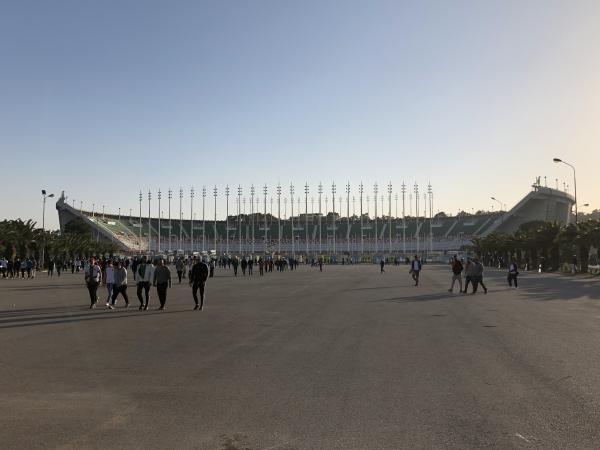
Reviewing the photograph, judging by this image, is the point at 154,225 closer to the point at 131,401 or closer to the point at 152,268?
the point at 152,268

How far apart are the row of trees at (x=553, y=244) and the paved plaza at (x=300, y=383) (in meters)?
36.4

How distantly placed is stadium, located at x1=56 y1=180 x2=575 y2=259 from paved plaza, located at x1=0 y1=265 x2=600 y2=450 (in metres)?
120

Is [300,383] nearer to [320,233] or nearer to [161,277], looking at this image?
[161,277]

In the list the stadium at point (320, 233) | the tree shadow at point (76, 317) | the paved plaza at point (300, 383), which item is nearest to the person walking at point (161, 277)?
the tree shadow at point (76, 317)

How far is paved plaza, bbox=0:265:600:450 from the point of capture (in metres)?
5.60

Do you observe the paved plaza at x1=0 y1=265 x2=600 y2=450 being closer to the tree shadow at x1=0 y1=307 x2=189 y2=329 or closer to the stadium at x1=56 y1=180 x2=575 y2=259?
the tree shadow at x1=0 y1=307 x2=189 y2=329

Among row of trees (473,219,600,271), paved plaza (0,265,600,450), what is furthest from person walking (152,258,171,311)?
row of trees (473,219,600,271)

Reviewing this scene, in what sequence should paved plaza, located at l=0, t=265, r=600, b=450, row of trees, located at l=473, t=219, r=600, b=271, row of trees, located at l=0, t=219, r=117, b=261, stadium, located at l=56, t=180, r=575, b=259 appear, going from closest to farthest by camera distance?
1. paved plaza, located at l=0, t=265, r=600, b=450
2. row of trees, located at l=473, t=219, r=600, b=271
3. row of trees, located at l=0, t=219, r=117, b=261
4. stadium, located at l=56, t=180, r=575, b=259

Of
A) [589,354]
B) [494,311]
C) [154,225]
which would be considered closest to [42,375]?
[589,354]

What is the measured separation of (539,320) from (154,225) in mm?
159601

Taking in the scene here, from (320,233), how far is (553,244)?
306 feet

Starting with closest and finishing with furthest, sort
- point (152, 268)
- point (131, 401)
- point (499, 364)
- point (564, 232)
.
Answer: point (131, 401)
point (499, 364)
point (152, 268)
point (564, 232)

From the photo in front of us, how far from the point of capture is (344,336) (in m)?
12.5

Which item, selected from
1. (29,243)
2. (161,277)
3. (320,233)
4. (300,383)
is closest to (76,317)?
(161,277)
